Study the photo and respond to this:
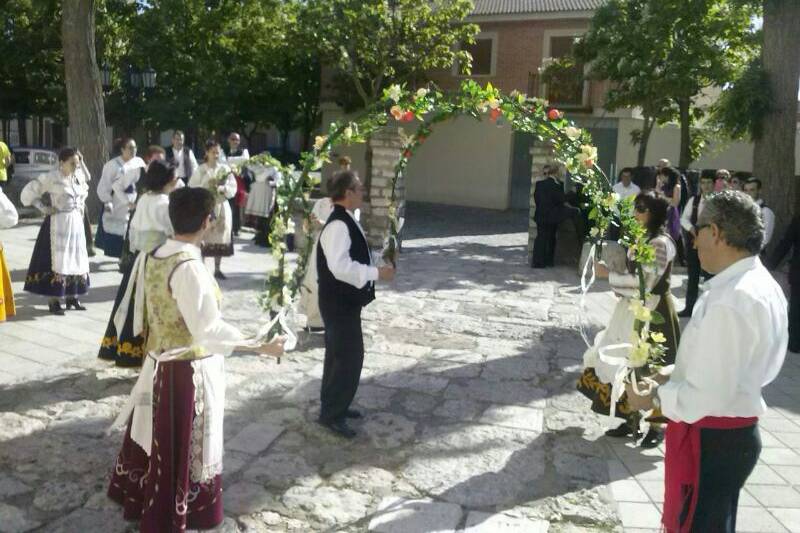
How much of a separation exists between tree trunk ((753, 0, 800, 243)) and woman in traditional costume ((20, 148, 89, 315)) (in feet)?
34.8

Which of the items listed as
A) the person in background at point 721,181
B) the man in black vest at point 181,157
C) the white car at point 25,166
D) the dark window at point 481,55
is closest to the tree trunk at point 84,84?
the man in black vest at point 181,157

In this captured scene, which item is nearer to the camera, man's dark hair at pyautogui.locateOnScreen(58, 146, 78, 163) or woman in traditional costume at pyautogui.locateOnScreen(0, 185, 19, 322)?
woman in traditional costume at pyautogui.locateOnScreen(0, 185, 19, 322)

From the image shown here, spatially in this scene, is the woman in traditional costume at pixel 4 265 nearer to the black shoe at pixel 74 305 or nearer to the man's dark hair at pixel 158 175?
the man's dark hair at pixel 158 175

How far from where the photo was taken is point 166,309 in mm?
3373

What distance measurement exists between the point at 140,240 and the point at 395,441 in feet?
9.50

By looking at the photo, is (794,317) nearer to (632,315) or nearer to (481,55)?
(632,315)

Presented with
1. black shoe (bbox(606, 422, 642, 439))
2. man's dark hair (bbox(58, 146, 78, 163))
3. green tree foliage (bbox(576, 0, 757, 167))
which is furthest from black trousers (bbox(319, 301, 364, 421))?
green tree foliage (bbox(576, 0, 757, 167))

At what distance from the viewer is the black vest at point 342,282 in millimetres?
4789

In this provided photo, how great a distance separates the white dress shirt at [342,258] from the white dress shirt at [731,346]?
7.68 ft

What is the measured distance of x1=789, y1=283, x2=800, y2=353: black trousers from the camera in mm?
7684

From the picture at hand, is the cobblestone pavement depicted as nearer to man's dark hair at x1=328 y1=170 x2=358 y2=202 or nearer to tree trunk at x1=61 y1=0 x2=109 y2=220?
man's dark hair at x1=328 y1=170 x2=358 y2=202

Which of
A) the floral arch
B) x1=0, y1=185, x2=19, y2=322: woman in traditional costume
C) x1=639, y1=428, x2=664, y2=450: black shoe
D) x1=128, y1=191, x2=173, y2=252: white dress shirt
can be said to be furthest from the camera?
x1=128, y1=191, x2=173, y2=252: white dress shirt

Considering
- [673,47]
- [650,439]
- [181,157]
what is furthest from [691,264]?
[673,47]

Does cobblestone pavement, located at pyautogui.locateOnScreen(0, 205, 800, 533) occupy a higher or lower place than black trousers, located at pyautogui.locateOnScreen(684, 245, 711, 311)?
lower
